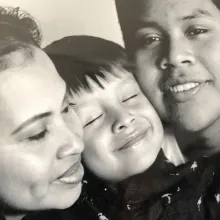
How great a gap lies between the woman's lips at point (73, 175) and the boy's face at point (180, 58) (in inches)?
5.0

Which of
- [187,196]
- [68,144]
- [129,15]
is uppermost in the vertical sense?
[129,15]

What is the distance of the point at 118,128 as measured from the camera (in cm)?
46

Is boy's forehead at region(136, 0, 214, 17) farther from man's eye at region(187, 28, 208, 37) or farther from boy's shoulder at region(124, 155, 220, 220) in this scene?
boy's shoulder at region(124, 155, 220, 220)

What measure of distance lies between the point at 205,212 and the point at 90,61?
0.24 metres

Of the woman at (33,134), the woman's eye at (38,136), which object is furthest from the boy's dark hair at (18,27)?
the woman's eye at (38,136)

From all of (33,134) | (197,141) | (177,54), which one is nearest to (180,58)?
(177,54)

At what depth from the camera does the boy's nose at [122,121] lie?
0.46 m

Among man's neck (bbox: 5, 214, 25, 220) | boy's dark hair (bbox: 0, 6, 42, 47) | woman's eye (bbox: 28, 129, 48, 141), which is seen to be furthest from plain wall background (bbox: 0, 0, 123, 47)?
man's neck (bbox: 5, 214, 25, 220)

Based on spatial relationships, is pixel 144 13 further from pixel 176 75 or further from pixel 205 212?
pixel 205 212

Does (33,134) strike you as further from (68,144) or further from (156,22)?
(156,22)

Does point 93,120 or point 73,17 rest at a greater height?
point 73,17

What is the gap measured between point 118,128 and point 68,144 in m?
0.07

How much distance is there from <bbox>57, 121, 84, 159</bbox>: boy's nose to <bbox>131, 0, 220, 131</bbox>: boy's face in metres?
0.11

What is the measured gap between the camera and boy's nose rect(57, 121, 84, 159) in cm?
44
